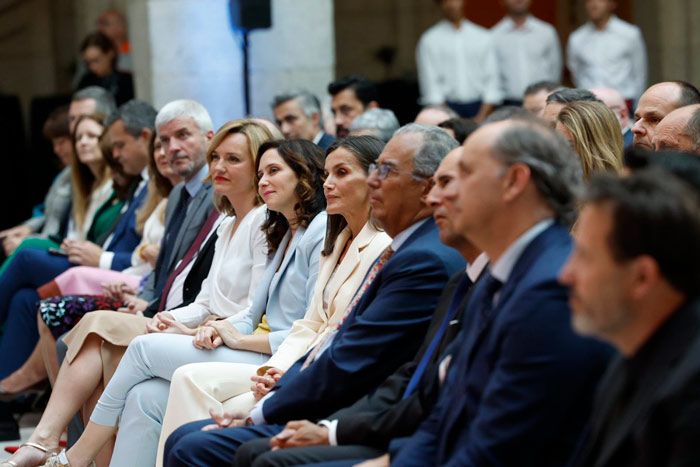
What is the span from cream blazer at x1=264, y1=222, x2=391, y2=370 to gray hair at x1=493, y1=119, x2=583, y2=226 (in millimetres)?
1542

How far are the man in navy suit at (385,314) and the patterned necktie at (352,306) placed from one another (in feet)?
0.05

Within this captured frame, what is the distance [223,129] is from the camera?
6000mm

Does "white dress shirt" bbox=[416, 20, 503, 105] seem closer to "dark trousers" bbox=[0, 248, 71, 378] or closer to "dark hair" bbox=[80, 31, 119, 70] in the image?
"dark hair" bbox=[80, 31, 119, 70]

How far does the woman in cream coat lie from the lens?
481 centimetres

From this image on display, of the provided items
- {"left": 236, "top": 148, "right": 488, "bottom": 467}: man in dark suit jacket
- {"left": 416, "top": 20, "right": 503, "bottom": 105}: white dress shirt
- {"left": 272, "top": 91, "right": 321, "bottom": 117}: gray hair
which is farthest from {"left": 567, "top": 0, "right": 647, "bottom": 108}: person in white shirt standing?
{"left": 236, "top": 148, "right": 488, "bottom": 467}: man in dark suit jacket

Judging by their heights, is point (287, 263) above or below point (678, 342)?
below

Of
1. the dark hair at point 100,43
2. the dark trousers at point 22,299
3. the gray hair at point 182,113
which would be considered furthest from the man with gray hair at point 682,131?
the dark hair at point 100,43

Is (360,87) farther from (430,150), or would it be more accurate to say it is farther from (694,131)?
(430,150)

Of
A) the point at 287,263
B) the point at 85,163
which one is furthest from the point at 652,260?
the point at 85,163

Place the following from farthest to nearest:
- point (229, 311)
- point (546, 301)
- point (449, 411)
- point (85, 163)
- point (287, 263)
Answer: point (85, 163) < point (229, 311) < point (287, 263) < point (449, 411) < point (546, 301)

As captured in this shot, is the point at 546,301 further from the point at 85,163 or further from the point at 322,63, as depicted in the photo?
the point at 322,63

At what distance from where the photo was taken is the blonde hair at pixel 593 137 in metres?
4.82

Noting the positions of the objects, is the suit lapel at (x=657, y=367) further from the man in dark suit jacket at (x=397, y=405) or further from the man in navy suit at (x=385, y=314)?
the man in navy suit at (x=385, y=314)

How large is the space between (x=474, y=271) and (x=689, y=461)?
1.38m
